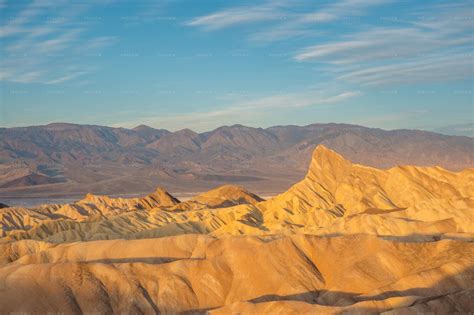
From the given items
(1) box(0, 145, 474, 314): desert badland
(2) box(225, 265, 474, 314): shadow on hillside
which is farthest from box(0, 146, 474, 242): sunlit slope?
(2) box(225, 265, 474, 314): shadow on hillside

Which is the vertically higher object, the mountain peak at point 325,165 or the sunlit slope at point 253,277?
the mountain peak at point 325,165

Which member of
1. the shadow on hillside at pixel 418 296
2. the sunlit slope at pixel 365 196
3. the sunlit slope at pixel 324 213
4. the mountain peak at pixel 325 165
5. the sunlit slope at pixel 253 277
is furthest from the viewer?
the mountain peak at pixel 325 165

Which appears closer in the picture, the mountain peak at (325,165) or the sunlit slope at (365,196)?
the sunlit slope at (365,196)

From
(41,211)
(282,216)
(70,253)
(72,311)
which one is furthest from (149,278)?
(41,211)

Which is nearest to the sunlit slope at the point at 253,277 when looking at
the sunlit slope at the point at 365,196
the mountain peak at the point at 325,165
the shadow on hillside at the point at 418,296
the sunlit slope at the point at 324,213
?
the shadow on hillside at the point at 418,296

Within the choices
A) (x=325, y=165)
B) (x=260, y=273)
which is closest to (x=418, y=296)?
(x=260, y=273)

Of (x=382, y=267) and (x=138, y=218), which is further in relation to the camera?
(x=138, y=218)

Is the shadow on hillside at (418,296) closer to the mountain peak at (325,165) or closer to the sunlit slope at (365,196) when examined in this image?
the sunlit slope at (365,196)

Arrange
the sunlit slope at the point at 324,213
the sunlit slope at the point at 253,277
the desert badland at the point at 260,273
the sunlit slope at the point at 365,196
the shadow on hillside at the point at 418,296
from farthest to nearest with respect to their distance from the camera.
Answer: the sunlit slope at the point at 365,196 < the sunlit slope at the point at 324,213 < the sunlit slope at the point at 253,277 < the desert badland at the point at 260,273 < the shadow on hillside at the point at 418,296

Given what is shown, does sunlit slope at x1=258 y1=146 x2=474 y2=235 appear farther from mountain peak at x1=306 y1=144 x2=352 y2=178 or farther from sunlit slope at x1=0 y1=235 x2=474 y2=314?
sunlit slope at x1=0 y1=235 x2=474 y2=314

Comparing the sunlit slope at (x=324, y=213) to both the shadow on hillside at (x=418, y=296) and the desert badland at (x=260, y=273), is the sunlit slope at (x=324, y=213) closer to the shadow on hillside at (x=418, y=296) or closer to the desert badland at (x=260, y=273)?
the desert badland at (x=260, y=273)

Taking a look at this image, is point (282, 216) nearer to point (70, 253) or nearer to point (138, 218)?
point (138, 218)
